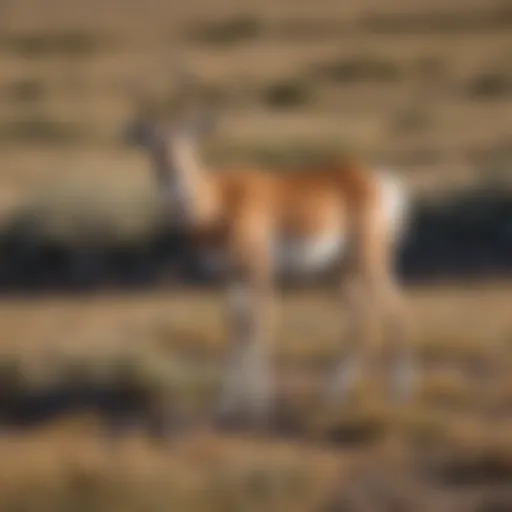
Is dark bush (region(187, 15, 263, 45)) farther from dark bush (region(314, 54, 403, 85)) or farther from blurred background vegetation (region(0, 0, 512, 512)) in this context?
dark bush (region(314, 54, 403, 85))

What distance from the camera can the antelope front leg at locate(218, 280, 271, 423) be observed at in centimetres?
647

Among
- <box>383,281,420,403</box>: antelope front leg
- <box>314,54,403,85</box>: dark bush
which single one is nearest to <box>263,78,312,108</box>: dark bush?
<box>314,54,403,85</box>: dark bush

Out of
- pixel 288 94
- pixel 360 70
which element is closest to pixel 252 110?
pixel 288 94

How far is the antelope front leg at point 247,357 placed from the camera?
647 centimetres

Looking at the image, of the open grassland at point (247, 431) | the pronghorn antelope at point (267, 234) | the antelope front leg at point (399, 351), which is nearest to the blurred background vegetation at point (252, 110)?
the open grassland at point (247, 431)

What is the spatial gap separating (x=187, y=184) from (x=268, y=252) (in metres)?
0.42

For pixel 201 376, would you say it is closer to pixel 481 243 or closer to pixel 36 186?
pixel 481 243

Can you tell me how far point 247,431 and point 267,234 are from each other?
0.83 m

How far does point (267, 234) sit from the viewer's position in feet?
21.6

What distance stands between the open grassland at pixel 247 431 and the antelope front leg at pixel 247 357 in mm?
87

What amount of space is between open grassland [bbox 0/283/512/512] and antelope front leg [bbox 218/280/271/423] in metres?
0.09

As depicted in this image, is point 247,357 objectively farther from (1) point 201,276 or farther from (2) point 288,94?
(2) point 288,94

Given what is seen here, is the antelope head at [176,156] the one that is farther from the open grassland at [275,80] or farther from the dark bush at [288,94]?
the dark bush at [288,94]

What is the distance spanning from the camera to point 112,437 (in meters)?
6.11
